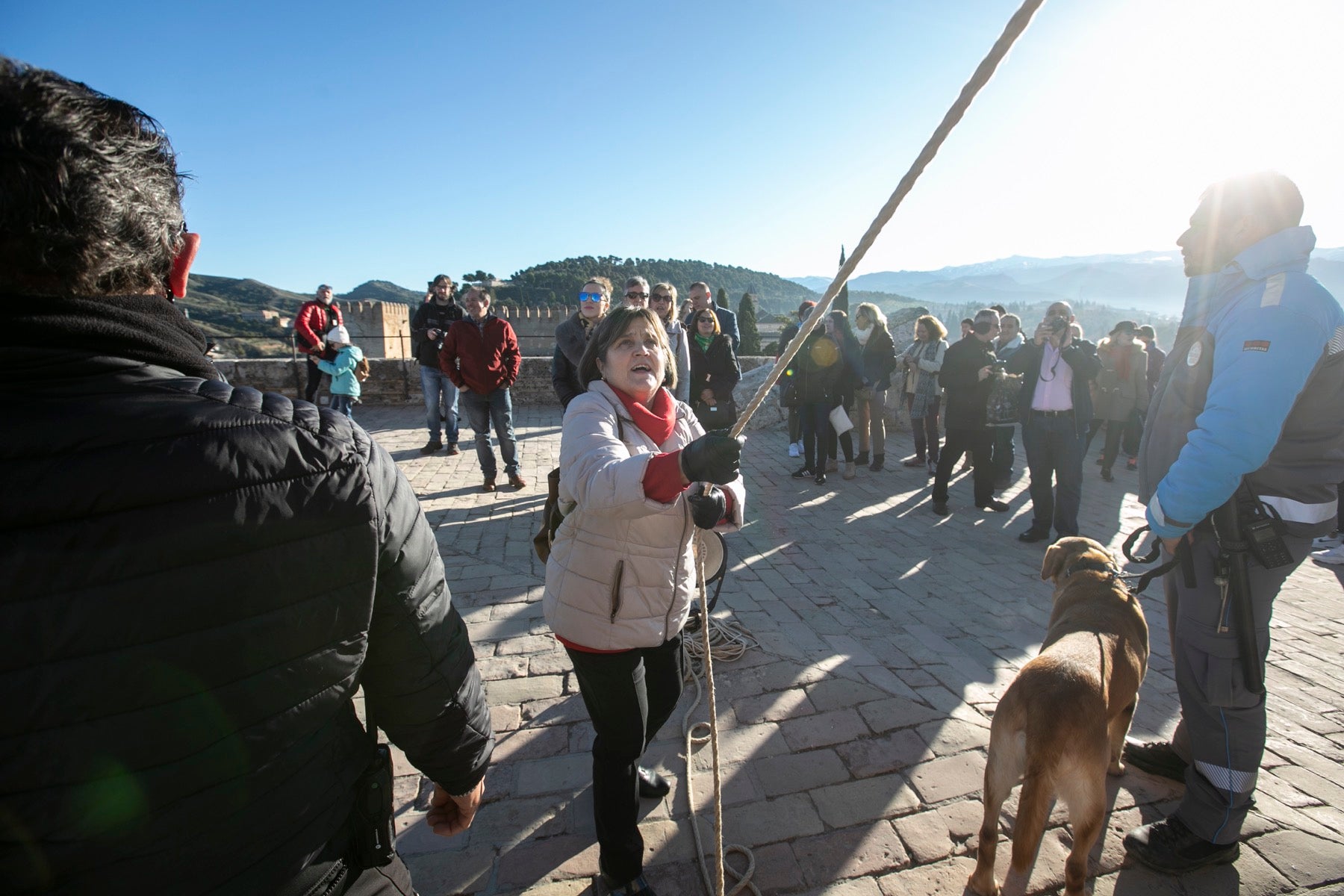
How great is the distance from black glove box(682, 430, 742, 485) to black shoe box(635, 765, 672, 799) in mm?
1615

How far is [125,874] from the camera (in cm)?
90

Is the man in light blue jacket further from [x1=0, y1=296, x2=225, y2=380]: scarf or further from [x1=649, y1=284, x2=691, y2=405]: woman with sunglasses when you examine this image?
[x1=649, y1=284, x2=691, y2=405]: woman with sunglasses

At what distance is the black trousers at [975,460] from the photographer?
6441 millimetres

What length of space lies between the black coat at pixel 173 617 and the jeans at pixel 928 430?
8.00 metres

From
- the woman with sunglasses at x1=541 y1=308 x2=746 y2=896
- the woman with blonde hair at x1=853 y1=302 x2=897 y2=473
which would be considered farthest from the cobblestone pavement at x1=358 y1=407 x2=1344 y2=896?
the woman with blonde hair at x1=853 y1=302 x2=897 y2=473

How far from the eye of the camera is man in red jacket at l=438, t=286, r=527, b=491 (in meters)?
6.52

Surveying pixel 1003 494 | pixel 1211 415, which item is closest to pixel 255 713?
pixel 1211 415

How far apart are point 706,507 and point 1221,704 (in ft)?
6.75

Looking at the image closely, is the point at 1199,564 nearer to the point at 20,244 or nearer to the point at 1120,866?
the point at 1120,866

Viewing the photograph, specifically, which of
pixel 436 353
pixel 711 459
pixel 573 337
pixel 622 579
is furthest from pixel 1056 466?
pixel 436 353

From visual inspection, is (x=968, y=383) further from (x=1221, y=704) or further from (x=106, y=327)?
(x=106, y=327)

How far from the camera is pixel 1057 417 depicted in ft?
18.0

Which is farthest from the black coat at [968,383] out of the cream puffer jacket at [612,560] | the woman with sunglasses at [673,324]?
the cream puffer jacket at [612,560]

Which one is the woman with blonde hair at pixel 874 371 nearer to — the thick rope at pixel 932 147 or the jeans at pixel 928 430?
the jeans at pixel 928 430
